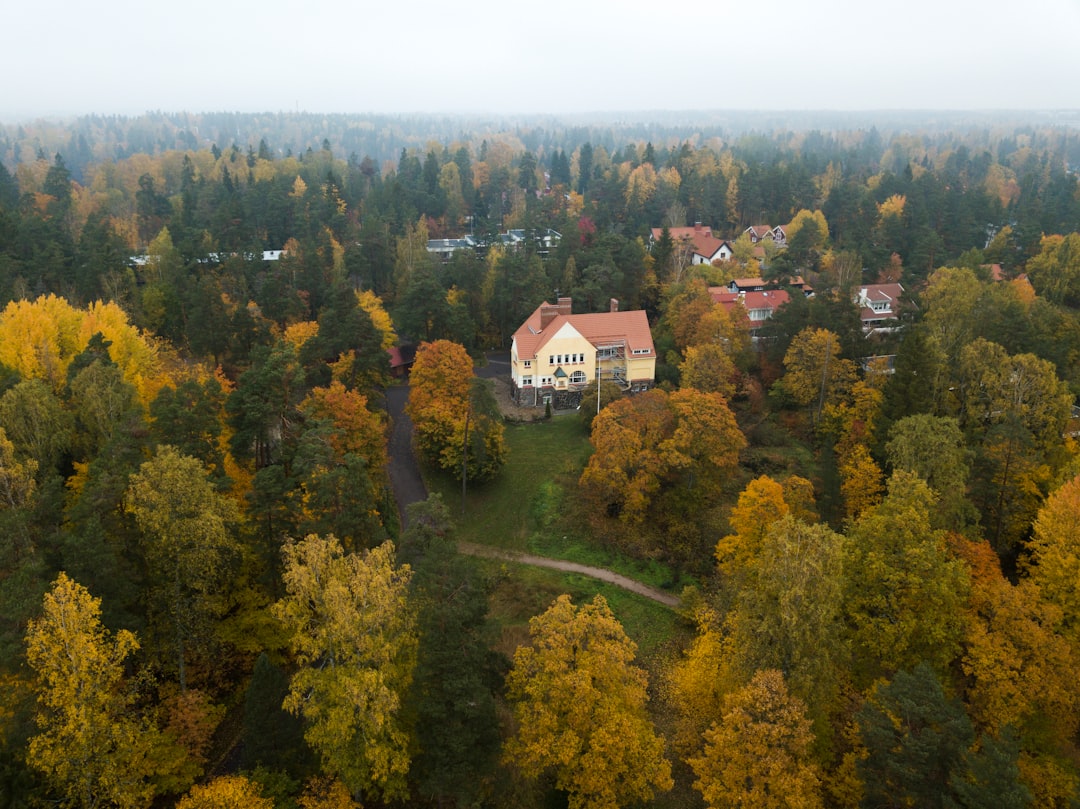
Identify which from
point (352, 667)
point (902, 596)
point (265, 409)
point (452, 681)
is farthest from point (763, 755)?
point (265, 409)

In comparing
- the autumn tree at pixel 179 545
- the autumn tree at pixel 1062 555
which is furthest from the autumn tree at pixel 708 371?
the autumn tree at pixel 179 545

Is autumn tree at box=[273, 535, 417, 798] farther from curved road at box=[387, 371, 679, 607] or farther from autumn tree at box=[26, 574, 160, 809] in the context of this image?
curved road at box=[387, 371, 679, 607]

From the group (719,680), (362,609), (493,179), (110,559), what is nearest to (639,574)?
(719,680)

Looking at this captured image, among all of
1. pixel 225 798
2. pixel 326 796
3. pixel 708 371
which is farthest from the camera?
pixel 708 371

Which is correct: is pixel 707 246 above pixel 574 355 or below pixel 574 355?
above

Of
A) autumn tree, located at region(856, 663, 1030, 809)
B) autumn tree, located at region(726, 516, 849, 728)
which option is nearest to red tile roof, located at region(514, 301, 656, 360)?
autumn tree, located at region(726, 516, 849, 728)

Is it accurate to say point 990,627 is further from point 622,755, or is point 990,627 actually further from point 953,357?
point 953,357

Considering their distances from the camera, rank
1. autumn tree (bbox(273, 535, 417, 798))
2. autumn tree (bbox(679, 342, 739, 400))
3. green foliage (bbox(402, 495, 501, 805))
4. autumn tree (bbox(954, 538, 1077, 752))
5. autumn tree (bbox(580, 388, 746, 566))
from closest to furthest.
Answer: green foliage (bbox(402, 495, 501, 805))
autumn tree (bbox(273, 535, 417, 798))
autumn tree (bbox(954, 538, 1077, 752))
autumn tree (bbox(580, 388, 746, 566))
autumn tree (bbox(679, 342, 739, 400))

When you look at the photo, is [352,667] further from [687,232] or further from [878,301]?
[687,232]
